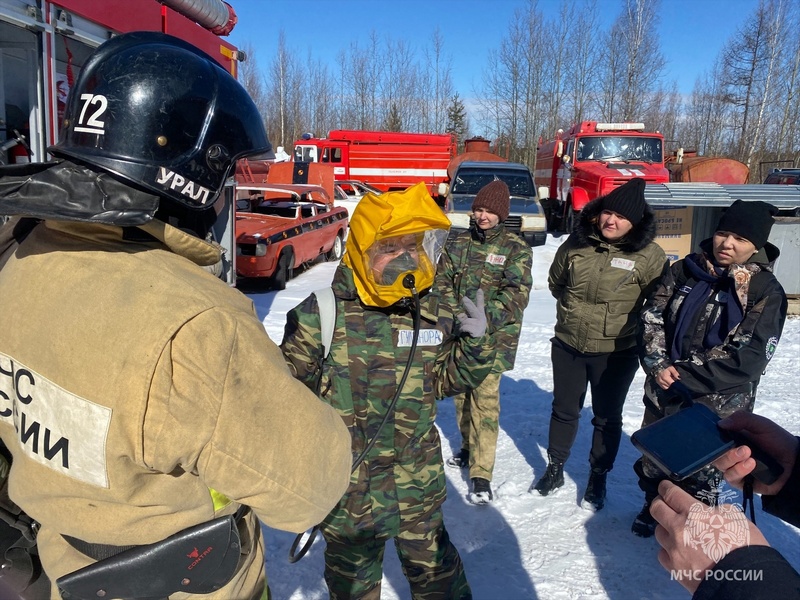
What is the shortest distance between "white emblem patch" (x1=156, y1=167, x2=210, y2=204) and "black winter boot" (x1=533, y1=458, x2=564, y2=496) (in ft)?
9.99

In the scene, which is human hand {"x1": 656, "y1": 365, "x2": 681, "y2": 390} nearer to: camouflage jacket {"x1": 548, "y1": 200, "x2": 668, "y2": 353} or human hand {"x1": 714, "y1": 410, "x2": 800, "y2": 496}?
camouflage jacket {"x1": 548, "y1": 200, "x2": 668, "y2": 353}

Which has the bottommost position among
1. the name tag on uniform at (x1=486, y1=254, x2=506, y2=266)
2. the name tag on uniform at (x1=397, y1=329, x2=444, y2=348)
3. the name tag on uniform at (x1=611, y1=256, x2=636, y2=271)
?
the name tag on uniform at (x1=397, y1=329, x2=444, y2=348)

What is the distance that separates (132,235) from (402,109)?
39973mm

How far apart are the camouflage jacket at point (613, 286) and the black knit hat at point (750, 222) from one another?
58cm

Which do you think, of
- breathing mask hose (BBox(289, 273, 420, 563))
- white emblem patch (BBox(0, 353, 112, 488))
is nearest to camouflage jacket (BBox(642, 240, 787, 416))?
breathing mask hose (BBox(289, 273, 420, 563))

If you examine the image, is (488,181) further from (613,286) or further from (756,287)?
(756,287)

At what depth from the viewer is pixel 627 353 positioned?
3.45 metres

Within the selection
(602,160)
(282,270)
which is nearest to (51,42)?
(282,270)

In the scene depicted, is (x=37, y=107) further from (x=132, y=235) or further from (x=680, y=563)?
(x=680, y=563)

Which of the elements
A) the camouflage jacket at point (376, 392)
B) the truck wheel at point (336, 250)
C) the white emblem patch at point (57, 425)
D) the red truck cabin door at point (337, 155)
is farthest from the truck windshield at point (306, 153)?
the white emblem patch at point (57, 425)

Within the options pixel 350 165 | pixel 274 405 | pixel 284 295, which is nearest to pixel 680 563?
pixel 274 405

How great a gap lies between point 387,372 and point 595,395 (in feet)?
6.48

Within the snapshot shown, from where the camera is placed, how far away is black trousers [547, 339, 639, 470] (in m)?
3.46

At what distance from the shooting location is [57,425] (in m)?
1.04
